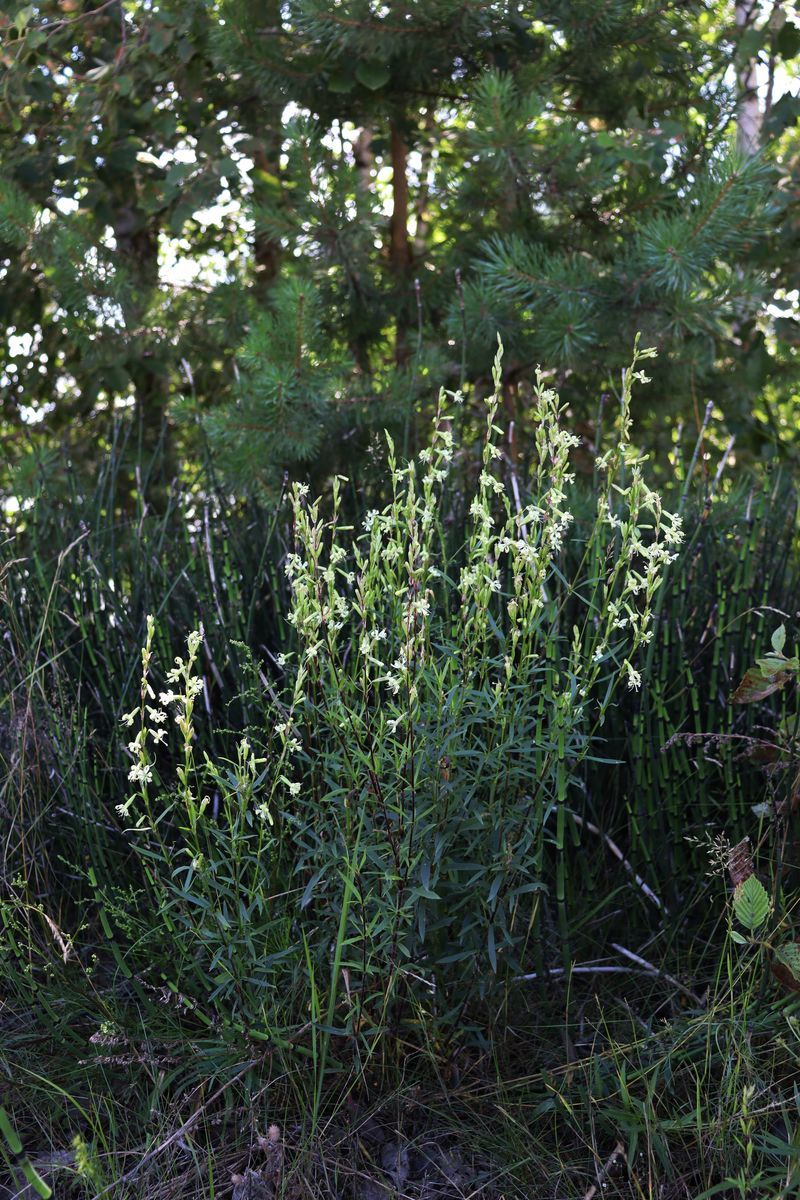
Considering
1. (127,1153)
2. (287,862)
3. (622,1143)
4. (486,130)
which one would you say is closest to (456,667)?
(287,862)

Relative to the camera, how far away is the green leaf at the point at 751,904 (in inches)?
58.4

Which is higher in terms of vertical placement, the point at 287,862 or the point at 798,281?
the point at 798,281

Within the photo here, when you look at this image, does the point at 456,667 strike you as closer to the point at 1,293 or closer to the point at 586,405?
the point at 586,405

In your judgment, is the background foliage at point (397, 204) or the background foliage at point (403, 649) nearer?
the background foliage at point (403, 649)

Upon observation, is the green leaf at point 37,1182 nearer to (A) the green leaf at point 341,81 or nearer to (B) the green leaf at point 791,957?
(B) the green leaf at point 791,957

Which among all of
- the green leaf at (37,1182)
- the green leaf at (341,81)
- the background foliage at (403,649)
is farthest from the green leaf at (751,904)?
the green leaf at (341,81)

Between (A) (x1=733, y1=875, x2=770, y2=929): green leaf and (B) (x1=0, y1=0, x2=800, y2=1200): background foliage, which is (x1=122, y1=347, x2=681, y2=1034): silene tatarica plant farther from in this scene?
(A) (x1=733, y1=875, x2=770, y2=929): green leaf

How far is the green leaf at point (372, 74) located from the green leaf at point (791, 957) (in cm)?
230

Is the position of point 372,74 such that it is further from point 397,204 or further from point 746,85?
point 746,85

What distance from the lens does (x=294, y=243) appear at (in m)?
3.17

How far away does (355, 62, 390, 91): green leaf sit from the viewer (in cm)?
287

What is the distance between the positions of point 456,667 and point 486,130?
175 centimetres

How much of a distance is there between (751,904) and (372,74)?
2304 mm

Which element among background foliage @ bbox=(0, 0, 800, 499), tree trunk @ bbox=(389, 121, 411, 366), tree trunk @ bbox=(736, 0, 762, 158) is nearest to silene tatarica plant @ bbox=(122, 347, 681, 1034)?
background foliage @ bbox=(0, 0, 800, 499)
